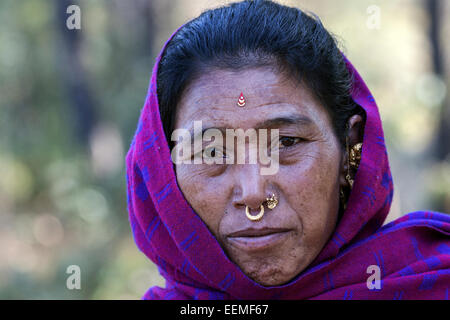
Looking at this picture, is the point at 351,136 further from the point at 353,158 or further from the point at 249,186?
the point at 249,186

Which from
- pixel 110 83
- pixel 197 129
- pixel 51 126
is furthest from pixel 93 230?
pixel 197 129

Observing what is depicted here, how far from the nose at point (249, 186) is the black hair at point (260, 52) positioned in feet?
1.43

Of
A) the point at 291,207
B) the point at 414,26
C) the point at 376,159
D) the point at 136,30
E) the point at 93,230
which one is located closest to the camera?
the point at 291,207

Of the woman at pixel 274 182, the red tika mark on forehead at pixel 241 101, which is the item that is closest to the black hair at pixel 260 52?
the woman at pixel 274 182

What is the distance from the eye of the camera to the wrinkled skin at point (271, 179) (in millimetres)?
2150

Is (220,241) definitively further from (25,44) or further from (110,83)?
(25,44)

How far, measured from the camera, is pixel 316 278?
7.35ft

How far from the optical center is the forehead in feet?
7.21

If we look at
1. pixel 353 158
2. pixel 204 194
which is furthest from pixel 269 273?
pixel 353 158

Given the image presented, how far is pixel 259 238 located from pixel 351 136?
2.29 feet

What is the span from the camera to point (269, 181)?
84.7 inches

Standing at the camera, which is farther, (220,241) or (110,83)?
(110,83)

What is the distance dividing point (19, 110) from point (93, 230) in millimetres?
7574

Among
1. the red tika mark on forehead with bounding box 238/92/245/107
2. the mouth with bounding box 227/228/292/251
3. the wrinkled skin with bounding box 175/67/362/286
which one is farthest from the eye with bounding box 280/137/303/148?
the mouth with bounding box 227/228/292/251
